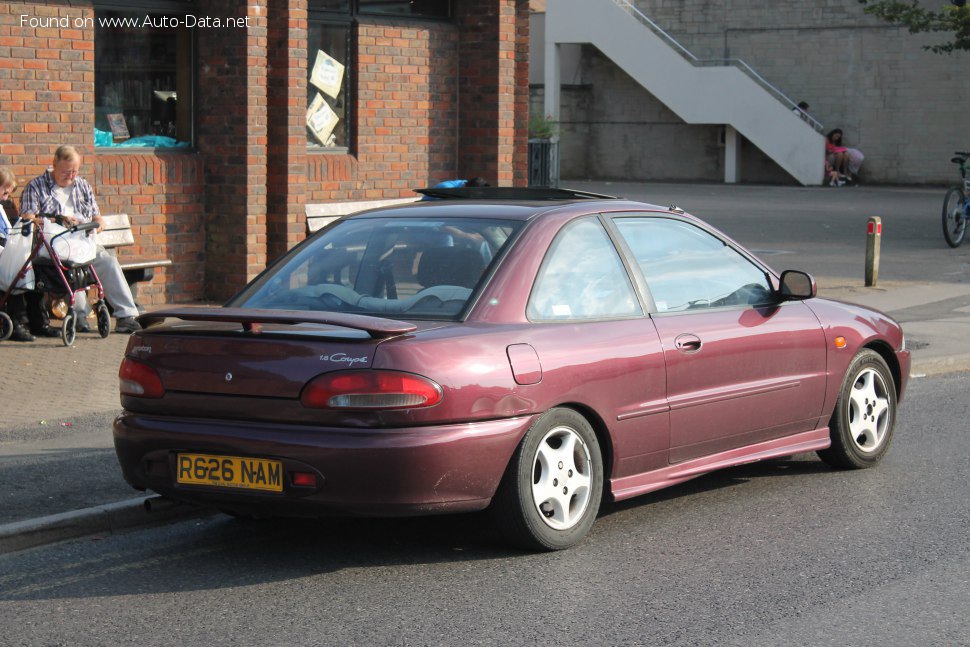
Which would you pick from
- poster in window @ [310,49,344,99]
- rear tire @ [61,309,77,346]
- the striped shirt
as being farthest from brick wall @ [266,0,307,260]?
rear tire @ [61,309,77,346]

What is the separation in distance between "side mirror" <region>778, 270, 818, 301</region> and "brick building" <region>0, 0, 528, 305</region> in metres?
7.62

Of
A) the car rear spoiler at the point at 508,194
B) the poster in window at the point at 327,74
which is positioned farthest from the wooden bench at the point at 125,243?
the car rear spoiler at the point at 508,194

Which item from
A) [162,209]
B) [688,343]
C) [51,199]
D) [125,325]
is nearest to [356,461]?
[688,343]

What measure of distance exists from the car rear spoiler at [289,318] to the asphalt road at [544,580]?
1.02 metres

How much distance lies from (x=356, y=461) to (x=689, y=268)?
234 centimetres

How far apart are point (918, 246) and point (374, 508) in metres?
19.5

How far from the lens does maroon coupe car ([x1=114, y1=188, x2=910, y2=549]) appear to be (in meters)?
5.68

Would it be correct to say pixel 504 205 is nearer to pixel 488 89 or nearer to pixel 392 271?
pixel 392 271

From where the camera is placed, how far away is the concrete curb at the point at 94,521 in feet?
20.6

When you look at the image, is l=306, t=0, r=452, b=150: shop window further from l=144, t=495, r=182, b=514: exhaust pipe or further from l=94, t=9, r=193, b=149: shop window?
l=144, t=495, r=182, b=514: exhaust pipe

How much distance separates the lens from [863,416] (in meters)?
8.01

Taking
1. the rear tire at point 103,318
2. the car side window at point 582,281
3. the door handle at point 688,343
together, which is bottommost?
the rear tire at point 103,318

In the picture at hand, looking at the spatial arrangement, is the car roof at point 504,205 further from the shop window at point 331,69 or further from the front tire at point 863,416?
the shop window at point 331,69

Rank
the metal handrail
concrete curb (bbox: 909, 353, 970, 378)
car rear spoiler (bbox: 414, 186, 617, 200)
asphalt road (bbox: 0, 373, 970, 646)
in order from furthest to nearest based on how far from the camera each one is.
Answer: the metal handrail, concrete curb (bbox: 909, 353, 970, 378), car rear spoiler (bbox: 414, 186, 617, 200), asphalt road (bbox: 0, 373, 970, 646)
